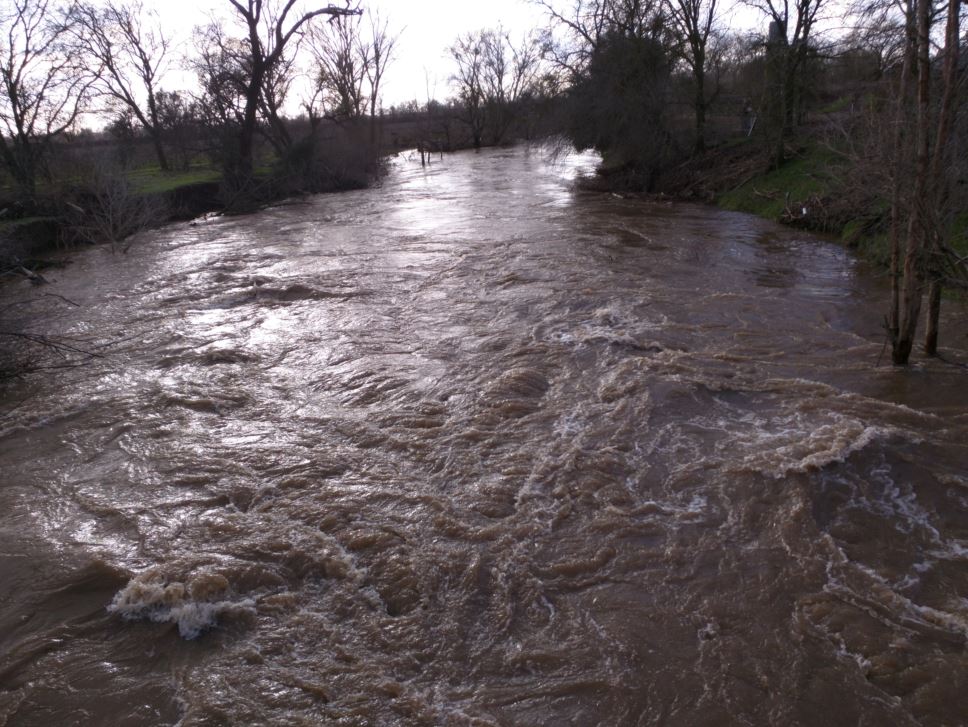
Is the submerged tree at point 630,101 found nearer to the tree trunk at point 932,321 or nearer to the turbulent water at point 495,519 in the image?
the turbulent water at point 495,519

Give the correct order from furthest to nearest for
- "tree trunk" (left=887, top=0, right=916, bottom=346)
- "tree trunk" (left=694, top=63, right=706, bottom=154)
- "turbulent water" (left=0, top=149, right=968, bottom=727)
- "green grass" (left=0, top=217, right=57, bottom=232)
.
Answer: "tree trunk" (left=694, top=63, right=706, bottom=154), "green grass" (left=0, top=217, right=57, bottom=232), "tree trunk" (left=887, top=0, right=916, bottom=346), "turbulent water" (left=0, top=149, right=968, bottom=727)

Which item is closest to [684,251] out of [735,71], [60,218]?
[735,71]

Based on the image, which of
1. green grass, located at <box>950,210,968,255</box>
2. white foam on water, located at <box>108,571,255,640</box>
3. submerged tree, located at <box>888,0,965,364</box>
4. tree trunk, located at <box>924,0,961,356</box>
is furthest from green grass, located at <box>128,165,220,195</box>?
green grass, located at <box>950,210,968,255</box>

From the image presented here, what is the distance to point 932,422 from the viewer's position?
6.60 meters

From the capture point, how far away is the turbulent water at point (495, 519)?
13.1 feet

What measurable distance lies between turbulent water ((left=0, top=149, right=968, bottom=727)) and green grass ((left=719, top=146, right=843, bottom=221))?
6778 millimetres

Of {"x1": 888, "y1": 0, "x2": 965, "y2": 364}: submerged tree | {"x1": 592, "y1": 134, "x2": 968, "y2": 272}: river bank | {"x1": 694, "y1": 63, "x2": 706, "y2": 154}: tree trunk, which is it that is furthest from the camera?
{"x1": 694, "y1": 63, "x2": 706, "y2": 154}: tree trunk

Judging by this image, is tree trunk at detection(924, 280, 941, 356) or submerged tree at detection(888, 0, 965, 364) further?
tree trunk at detection(924, 280, 941, 356)

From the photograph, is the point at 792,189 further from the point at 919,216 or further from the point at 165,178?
the point at 165,178

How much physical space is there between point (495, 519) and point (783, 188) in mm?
16363

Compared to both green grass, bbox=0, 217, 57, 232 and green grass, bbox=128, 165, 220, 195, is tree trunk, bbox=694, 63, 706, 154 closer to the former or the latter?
green grass, bbox=128, 165, 220, 195

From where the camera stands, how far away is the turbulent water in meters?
3.99

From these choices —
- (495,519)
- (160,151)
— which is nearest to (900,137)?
(495,519)

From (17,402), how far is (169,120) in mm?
A: 26768
